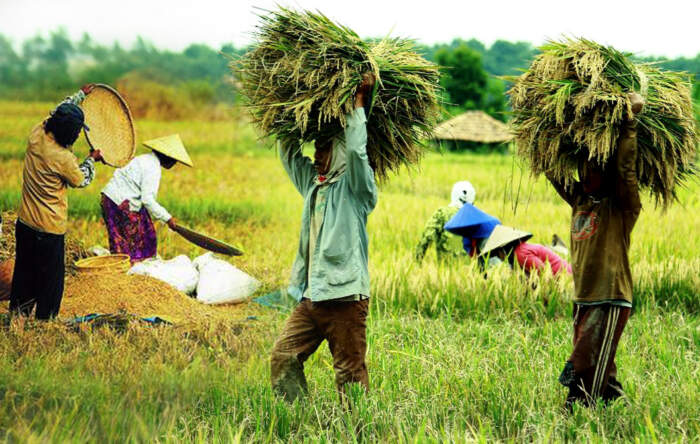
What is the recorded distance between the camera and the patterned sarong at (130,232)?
173 inches

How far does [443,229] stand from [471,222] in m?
0.72

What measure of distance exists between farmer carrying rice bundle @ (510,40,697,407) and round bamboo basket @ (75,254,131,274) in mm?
2291

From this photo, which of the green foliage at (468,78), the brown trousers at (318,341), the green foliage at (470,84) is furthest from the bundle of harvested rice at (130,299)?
the green foliage at (468,78)

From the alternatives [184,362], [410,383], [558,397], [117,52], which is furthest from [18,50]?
[558,397]

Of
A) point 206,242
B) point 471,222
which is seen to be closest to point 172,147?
point 206,242

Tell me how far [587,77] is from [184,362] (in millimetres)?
2527

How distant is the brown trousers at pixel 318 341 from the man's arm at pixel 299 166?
0.60 metres

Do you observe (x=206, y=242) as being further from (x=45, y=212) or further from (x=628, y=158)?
(x=628, y=158)

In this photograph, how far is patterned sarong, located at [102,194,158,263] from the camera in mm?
4398

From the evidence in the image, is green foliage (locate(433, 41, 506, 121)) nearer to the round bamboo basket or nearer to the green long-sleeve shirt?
the round bamboo basket

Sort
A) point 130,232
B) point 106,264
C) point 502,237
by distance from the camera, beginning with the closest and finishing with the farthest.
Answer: point 106,264 < point 130,232 < point 502,237

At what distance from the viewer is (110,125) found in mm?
4211

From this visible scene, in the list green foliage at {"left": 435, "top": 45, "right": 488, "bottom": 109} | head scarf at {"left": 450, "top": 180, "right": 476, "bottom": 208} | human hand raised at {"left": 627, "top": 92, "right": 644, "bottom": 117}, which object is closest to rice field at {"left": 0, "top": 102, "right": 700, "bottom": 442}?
human hand raised at {"left": 627, "top": 92, "right": 644, "bottom": 117}

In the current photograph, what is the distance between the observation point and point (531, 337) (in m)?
5.77
